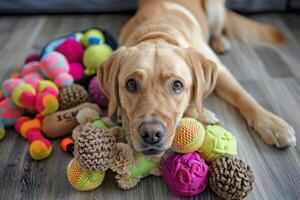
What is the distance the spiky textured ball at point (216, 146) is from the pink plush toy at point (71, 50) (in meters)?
1.08

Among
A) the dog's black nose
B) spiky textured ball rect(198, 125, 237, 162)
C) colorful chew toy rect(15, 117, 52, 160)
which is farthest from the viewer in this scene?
colorful chew toy rect(15, 117, 52, 160)

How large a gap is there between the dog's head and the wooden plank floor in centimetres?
32

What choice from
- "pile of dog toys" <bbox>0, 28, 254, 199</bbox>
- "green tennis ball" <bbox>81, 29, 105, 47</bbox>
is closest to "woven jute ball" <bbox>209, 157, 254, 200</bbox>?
"pile of dog toys" <bbox>0, 28, 254, 199</bbox>

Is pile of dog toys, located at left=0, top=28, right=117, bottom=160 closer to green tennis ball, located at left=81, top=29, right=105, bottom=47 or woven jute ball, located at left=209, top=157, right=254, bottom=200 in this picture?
green tennis ball, located at left=81, top=29, right=105, bottom=47

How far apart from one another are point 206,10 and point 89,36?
0.95m

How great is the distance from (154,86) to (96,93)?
0.59 m

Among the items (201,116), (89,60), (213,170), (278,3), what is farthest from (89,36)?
A: (278,3)

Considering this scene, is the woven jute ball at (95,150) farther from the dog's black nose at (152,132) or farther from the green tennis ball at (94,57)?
the green tennis ball at (94,57)

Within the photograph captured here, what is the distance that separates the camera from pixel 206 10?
2752mm

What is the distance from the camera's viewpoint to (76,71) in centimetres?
219

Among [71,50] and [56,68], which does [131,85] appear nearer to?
[56,68]

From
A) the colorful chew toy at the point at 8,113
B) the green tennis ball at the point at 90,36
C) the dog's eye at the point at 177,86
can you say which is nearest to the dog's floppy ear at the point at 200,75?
the dog's eye at the point at 177,86

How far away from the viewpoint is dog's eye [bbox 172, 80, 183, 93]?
158cm

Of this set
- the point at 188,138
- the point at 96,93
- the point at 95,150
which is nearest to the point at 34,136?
the point at 96,93
